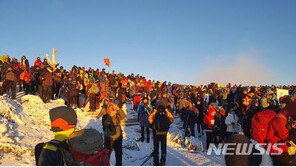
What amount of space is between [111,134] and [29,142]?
167 inches

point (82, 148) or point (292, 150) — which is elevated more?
point (82, 148)

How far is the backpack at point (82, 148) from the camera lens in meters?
2.58

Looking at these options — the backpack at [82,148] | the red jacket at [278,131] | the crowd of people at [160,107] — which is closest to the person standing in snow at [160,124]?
the crowd of people at [160,107]

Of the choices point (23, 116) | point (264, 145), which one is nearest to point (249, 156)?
point (264, 145)

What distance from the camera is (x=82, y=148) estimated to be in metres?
2.57

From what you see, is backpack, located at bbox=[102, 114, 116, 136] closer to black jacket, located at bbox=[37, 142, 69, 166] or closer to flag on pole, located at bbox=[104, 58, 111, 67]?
black jacket, located at bbox=[37, 142, 69, 166]

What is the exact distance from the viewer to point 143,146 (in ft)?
39.7

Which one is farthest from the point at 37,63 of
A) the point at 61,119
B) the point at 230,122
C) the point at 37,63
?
the point at 61,119

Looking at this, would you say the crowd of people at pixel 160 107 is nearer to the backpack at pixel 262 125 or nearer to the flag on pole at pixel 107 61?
the backpack at pixel 262 125

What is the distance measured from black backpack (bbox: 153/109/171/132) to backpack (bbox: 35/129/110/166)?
5738 mm

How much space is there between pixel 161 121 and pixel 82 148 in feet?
19.6

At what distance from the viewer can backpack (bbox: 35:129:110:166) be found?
2.58 m

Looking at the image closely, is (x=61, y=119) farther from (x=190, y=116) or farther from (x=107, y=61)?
(x=107, y=61)

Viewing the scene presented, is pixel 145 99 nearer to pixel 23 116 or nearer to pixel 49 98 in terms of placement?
pixel 23 116
